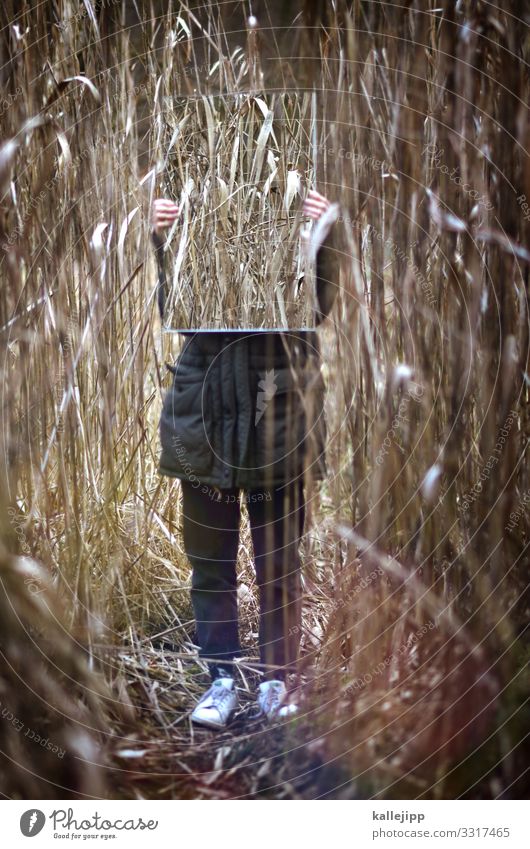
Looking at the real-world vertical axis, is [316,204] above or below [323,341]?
above

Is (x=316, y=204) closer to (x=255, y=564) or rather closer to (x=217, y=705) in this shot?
(x=255, y=564)

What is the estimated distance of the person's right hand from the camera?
969mm

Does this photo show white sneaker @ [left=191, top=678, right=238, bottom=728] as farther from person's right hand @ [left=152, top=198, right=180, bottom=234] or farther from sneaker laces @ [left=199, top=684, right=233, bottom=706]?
person's right hand @ [left=152, top=198, right=180, bottom=234]

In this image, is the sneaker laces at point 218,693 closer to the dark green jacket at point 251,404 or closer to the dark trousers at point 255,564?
the dark trousers at point 255,564

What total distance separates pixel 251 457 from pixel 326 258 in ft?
0.88

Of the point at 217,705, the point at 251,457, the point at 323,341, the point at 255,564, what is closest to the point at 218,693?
the point at 217,705

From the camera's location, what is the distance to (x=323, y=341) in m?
0.95

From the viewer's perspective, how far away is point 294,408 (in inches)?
37.5

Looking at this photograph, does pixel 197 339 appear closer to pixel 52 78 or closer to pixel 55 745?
pixel 52 78

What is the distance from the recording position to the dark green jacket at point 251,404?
0.94m

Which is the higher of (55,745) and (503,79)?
(503,79)

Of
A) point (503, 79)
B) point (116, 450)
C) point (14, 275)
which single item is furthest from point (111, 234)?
point (503, 79)

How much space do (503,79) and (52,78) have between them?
0.53 metres

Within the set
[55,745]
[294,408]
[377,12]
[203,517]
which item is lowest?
[55,745]
